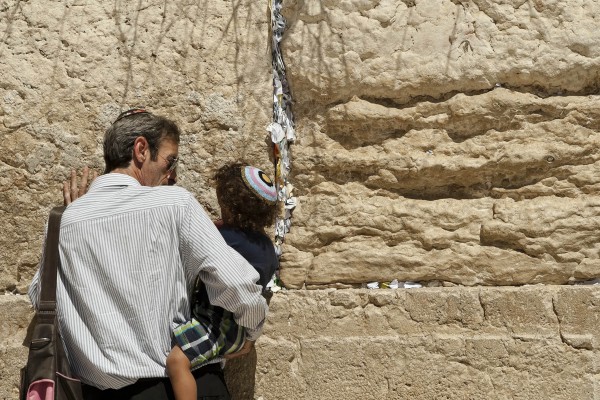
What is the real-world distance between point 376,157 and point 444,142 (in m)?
0.30

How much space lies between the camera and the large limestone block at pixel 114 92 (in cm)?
377

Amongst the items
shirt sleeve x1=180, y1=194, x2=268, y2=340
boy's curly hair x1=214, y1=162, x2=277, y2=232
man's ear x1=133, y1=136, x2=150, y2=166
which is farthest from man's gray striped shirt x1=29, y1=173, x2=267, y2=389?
boy's curly hair x1=214, y1=162, x2=277, y2=232

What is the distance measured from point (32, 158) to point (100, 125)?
1.09 feet

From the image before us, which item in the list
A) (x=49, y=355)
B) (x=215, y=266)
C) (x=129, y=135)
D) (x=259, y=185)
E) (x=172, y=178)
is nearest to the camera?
(x=215, y=266)

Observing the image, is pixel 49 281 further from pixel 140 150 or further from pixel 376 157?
pixel 376 157

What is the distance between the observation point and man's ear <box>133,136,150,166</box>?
3.06 metres

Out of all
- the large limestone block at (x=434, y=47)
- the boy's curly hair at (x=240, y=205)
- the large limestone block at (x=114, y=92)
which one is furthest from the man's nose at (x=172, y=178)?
the large limestone block at (x=434, y=47)

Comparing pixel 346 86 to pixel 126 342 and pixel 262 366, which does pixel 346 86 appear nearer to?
pixel 262 366

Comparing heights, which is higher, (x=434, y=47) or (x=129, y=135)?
(x=434, y=47)

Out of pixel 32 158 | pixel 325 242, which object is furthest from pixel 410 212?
pixel 32 158

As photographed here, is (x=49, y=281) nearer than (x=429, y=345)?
Yes

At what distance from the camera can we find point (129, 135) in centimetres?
306

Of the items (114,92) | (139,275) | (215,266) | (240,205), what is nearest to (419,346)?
(240,205)

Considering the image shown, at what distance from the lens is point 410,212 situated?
372cm
